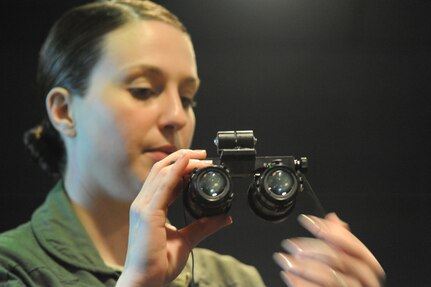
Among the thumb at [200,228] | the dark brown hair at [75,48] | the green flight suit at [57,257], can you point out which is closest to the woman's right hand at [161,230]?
the thumb at [200,228]

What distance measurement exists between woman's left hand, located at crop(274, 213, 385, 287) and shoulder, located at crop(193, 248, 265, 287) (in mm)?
323

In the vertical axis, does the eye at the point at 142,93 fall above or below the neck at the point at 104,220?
above

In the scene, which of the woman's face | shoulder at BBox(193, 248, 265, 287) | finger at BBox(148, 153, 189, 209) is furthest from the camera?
shoulder at BBox(193, 248, 265, 287)

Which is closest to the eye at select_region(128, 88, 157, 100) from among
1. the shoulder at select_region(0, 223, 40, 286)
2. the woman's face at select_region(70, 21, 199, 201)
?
the woman's face at select_region(70, 21, 199, 201)

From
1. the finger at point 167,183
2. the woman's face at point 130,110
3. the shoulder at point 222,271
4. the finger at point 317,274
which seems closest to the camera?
the finger at point 317,274

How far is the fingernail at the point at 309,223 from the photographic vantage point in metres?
0.99

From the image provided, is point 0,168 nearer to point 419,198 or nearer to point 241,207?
point 241,207

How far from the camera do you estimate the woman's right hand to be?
3.17ft

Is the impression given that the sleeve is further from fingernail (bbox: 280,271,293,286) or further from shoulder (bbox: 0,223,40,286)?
fingernail (bbox: 280,271,293,286)

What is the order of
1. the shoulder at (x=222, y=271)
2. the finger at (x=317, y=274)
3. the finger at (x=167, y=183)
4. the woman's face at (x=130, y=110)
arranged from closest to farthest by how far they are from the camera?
1. the finger at (x=317, y=274)
2. the finger at (x=167, y=183)
3. the woman's face at (x=130, y=110)
4. the shoulder at (x=222, y=271)

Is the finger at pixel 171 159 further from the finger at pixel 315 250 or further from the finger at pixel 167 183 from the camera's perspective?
the finger at pixel 315 250

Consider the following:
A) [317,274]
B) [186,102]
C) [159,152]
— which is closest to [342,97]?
[186,102]

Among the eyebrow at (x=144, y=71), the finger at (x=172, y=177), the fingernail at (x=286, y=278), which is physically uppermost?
the eyebrow at (x=144, y=71)

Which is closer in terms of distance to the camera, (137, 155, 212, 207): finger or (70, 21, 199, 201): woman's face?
(137, 155, 212, 207): finger
